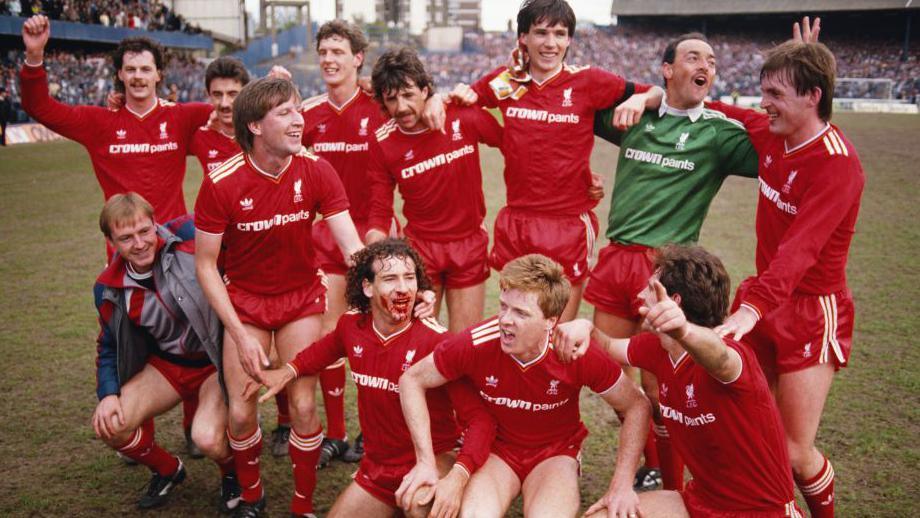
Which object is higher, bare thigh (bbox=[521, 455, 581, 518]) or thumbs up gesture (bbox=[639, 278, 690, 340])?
thumbs up gesture (bbox=[639, 278, 690, 340])

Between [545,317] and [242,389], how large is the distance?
1.93 meters

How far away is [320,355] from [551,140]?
2.08 m

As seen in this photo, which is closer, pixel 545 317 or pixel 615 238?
pixel 545 317

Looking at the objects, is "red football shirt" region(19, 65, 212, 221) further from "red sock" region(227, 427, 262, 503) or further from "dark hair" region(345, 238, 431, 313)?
"dark hair" region(345, 238, 431, 313)

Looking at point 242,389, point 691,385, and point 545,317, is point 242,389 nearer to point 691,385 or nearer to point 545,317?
point 545,317

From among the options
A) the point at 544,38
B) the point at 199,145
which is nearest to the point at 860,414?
the point at 544,38

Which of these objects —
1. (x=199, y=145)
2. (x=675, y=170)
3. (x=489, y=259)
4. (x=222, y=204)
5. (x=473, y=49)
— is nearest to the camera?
(x=222, y=204)

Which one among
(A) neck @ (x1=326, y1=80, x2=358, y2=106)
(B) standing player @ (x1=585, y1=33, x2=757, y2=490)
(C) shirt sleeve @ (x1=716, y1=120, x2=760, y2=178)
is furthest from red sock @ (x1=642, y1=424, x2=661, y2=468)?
(A) neck @ (x1=326, y1=80, x2=358, y2=106)

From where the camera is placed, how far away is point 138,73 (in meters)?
5.71

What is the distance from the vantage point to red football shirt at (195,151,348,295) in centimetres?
412

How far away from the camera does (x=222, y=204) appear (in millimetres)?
4094

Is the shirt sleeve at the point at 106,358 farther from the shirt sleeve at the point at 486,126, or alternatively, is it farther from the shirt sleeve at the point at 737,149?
the shirt sleeve at the point at 737,149

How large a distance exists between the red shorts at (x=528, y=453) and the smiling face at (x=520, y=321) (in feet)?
1.87

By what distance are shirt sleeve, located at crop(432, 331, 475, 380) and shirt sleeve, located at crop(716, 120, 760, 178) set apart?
6.62 feet
